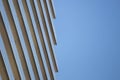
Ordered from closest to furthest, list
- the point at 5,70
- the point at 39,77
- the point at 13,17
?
1. the point at 5,70
2. the point at 13,17
3. the point at 39,77

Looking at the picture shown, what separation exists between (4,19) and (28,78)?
3.41 feet

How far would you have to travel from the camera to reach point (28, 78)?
173 inches

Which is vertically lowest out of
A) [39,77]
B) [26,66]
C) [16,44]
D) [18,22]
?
[39,77]

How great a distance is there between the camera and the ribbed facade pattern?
153 inches

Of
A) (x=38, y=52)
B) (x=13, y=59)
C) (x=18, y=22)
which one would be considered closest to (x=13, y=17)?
(x=18, y=22)

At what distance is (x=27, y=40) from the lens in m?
4.45

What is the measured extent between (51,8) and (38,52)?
1.13 meters

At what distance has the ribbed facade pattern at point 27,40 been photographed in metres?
3.90

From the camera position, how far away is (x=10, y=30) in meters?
3.97

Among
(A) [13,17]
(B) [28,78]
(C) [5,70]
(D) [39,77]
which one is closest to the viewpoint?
(C) [5,70]

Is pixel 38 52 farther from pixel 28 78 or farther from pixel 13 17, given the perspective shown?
pixel 13 17

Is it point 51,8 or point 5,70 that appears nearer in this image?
point 5,70

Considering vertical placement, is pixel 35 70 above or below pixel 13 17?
below

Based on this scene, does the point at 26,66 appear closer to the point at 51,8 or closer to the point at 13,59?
the point at 13,59
